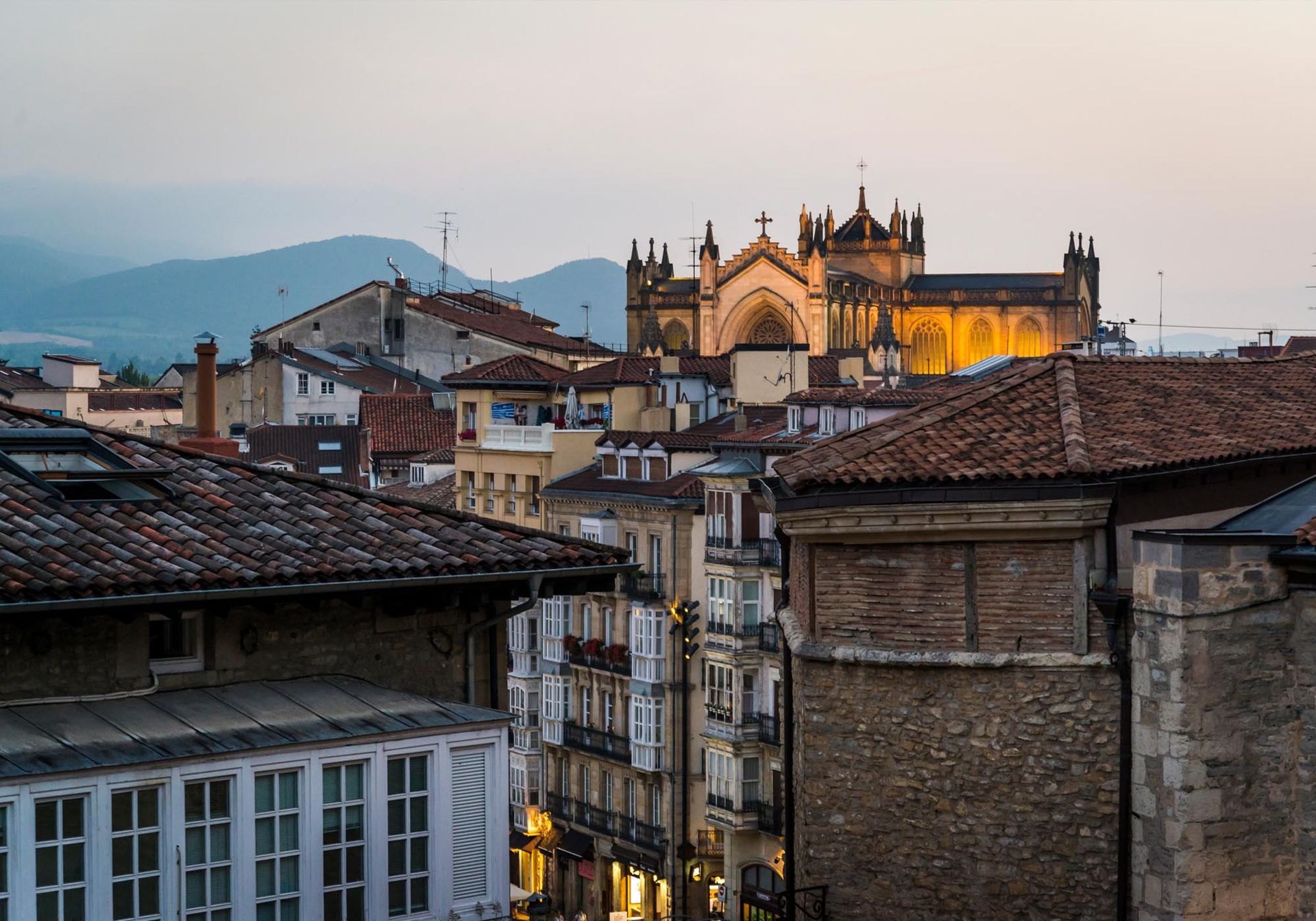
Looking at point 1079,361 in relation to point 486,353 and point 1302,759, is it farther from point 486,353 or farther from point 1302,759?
point 486,353

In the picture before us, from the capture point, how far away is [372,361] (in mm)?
85750

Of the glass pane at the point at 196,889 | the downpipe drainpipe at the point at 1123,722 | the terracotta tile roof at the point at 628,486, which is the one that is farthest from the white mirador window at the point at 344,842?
the terracotta tile roof at the point at 628,486

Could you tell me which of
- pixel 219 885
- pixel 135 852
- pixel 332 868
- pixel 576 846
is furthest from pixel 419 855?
pixel 576 846

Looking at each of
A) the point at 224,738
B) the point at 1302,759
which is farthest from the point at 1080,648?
the point at 224,738

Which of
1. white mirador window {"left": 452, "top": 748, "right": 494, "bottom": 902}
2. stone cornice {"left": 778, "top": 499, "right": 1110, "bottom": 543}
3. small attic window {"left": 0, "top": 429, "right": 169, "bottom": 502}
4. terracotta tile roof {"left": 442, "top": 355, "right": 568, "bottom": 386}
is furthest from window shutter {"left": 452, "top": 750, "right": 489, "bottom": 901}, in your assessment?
terracotta tile roof {"left": 442, "top": 355, "right": 568, "bottom": 386}

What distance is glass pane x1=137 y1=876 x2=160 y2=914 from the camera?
467 inches

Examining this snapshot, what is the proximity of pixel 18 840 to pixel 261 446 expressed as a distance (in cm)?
5791

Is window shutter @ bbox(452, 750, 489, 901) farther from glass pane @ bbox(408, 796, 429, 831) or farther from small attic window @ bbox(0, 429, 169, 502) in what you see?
small attic window @ bbox(0, 429, 169, 502)

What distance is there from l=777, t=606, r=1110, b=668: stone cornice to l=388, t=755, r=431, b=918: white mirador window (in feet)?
14.0

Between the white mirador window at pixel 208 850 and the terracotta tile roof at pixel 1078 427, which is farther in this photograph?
the terracotta tile roof at pixel 1078 427

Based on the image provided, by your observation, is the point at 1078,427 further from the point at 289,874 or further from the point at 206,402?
the point at 206,402

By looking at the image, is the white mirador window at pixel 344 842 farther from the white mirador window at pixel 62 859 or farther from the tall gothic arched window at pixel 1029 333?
the tall gothic arched window at pixel 1029 333

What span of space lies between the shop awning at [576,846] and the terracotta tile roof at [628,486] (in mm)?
8430

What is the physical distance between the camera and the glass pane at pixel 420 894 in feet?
42.4
